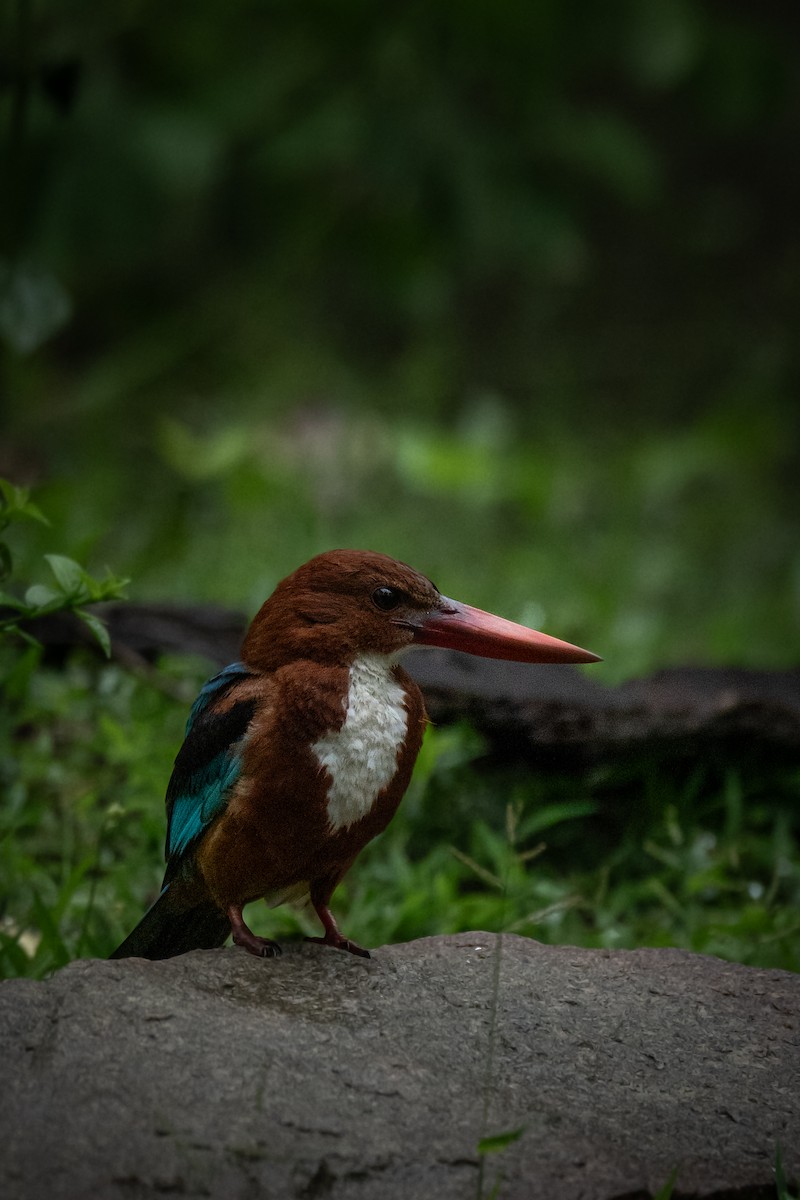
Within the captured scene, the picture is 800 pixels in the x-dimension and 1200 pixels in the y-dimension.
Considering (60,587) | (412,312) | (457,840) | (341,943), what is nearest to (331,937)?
(341,943)

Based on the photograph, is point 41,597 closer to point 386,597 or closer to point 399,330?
point 386,597

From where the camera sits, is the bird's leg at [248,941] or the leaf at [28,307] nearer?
the bird's leg at [248,941]

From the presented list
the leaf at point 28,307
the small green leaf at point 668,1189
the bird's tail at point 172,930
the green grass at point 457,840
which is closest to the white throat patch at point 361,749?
the bird's tail at point 172,930

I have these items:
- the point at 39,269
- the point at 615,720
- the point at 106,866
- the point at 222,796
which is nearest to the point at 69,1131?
the point at 222,796

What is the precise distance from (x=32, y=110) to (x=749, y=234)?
14.0 feet

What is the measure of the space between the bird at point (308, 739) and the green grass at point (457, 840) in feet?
1.44

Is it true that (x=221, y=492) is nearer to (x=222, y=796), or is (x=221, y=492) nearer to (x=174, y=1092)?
(x=222, y=796)

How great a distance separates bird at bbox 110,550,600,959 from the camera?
198cm

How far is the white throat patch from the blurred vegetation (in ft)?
4.45

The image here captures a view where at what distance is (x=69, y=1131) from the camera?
4.97 feet

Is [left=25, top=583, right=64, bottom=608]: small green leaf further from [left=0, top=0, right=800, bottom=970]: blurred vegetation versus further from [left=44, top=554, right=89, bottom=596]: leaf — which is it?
[left=0, top=0, right=800, bottom=970]: blurred vegetation

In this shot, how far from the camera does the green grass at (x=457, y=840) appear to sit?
2.62m

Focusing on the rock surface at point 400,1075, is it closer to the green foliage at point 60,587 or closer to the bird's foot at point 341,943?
the bird's foot at point 341,943

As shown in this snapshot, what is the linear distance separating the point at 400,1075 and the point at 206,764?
58cm
